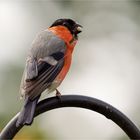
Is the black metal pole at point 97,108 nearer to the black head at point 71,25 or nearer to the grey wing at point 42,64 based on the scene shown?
the grey wing at point 42,64

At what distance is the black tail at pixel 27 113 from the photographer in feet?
18.8

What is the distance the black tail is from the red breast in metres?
0.62

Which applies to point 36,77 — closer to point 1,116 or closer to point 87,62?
point 1,116

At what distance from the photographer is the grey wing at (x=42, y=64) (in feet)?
21.2

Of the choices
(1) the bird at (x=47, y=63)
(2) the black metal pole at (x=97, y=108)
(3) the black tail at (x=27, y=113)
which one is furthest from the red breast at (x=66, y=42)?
(2) the black metal pole at (x=97, y=108)

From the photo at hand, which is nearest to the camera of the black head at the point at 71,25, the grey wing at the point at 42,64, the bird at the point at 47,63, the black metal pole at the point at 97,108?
the black metal pole at the point at 97,108

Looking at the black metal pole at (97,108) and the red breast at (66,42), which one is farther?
the red breast at (66,42)

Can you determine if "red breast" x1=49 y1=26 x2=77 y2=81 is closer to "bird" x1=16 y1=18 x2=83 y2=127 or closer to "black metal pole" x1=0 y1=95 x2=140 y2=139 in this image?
"bird" x1=16 y1=18 x2=83 y2=127

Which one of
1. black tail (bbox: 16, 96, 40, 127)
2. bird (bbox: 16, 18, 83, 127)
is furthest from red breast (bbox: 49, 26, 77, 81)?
black tail (bbox: 16, 96, 40, 127)

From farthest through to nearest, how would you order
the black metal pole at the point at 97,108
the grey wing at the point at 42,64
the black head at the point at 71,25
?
the black head at the point at 71,25 → the grey wing at the point at 42,64 → the black metal pole at the point at 97,108

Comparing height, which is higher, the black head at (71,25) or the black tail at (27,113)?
the black head at (71,25)

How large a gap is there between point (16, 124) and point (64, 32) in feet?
6.58

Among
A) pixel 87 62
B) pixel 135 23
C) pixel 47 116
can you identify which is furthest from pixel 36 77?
pixel 135 23

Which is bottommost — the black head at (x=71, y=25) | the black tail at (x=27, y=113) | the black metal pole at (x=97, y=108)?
the black tail at (x=27, y=113)
